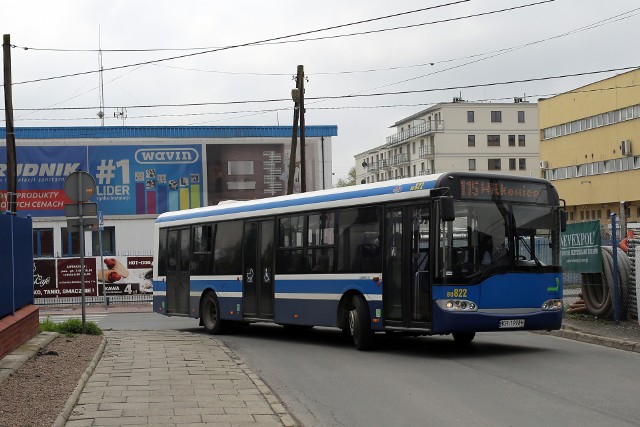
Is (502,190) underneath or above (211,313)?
above

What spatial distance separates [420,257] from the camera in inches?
568

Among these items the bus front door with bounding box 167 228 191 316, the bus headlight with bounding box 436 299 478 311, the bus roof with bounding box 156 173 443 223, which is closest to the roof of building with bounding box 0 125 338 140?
the bus front door with bounding box 167 228 191 316

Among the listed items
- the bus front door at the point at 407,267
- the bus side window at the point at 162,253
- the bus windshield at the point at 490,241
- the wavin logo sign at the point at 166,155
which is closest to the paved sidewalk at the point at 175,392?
Answer: the bus front door at the point at 407,267

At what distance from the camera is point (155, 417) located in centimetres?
898

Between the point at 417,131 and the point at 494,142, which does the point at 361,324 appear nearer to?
the point at 494,142

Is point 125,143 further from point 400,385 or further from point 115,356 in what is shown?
point 400,385

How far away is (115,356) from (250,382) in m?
3.73

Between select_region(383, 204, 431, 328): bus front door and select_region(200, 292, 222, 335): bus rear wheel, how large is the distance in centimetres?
670

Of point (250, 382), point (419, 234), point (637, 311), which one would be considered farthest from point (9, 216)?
point (637, 311)

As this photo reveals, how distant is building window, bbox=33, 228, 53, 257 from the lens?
5291 cm

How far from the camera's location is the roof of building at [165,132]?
5412 cm

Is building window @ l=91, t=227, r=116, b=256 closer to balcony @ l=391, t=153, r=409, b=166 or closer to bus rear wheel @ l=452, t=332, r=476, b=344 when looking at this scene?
bus rear wheel @ l=452, t=332, r=476, b=344

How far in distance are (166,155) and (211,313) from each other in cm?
3420

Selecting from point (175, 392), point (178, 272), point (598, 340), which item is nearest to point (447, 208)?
point (598, 340)
